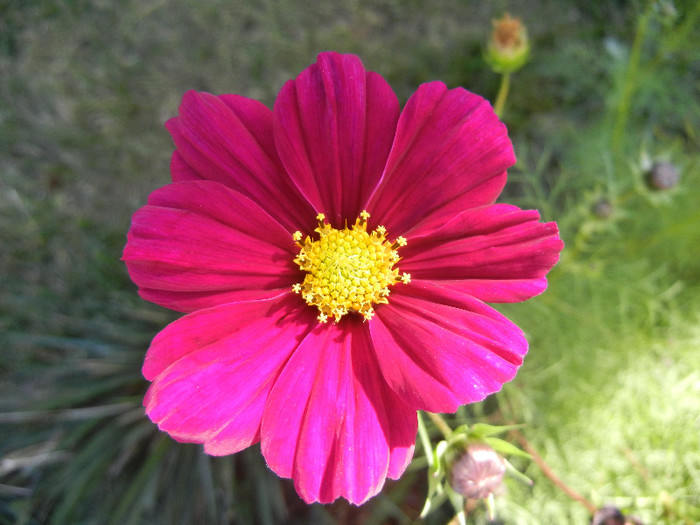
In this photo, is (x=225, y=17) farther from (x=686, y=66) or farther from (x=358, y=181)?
(x=686, y=66)

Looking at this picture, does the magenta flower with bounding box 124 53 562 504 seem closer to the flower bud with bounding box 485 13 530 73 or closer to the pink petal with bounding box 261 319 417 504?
the pink petal with bounding box 261 319 417 504

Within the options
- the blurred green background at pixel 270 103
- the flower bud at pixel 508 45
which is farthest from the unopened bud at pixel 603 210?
the flower bud at pixel 508 45

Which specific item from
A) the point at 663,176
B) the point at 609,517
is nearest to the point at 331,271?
the point at 609,517

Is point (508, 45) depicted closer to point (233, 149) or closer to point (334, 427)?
point (233, 149)

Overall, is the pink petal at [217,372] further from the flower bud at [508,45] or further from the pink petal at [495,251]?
the flower bud at [508,45]

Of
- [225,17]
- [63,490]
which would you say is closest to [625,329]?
[225,17]

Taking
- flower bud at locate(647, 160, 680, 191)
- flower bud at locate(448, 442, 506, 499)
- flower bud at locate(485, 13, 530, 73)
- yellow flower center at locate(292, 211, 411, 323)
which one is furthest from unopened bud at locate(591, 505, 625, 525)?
flower bud at locate(485, 13, 530, 73)
